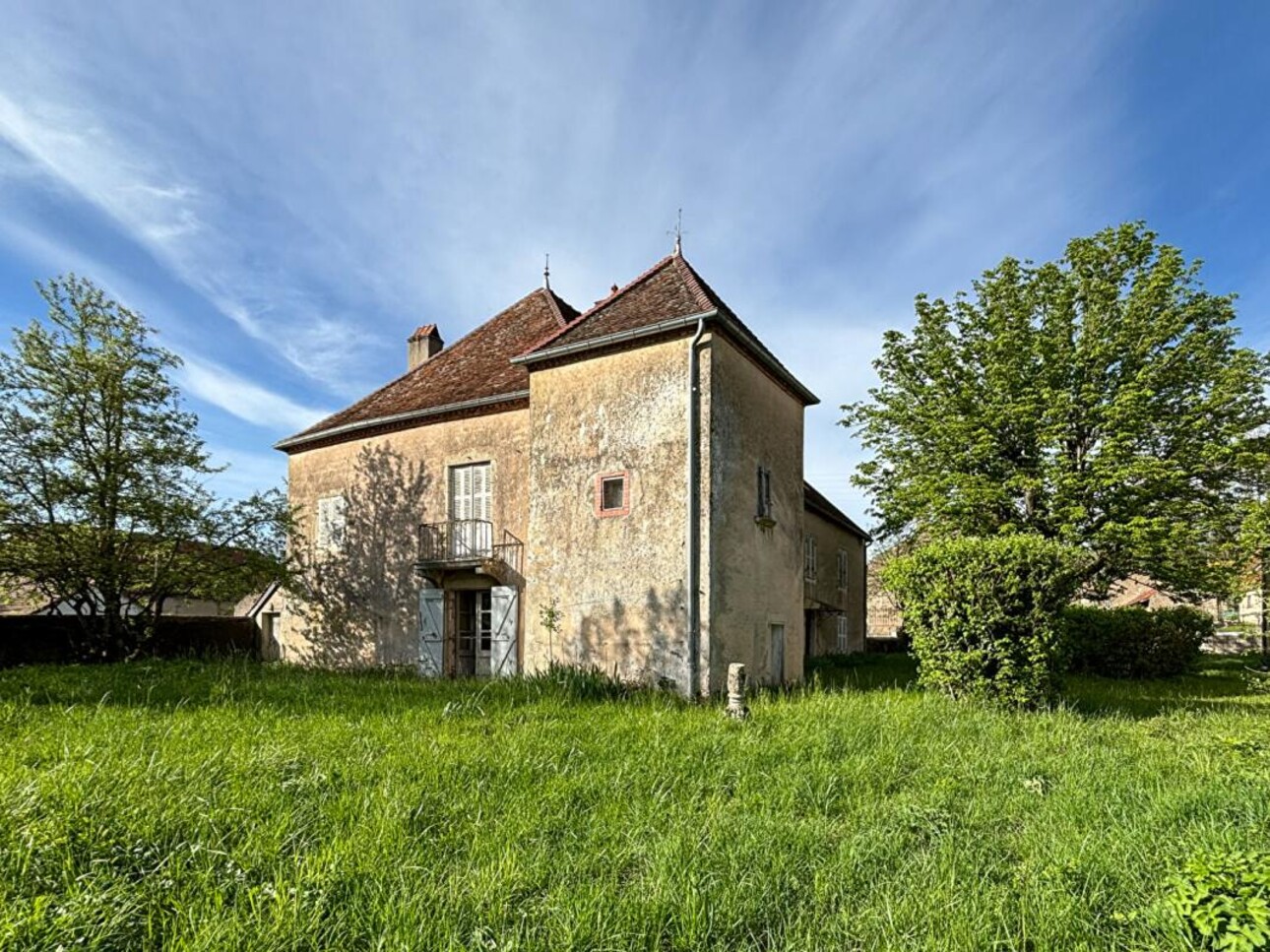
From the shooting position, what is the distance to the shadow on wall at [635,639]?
10.5m

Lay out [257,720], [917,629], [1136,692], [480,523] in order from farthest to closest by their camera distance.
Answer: [480,523] < [1136,692] < [917,629] < [257,720]

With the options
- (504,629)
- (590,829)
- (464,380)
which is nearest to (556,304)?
(464,380)

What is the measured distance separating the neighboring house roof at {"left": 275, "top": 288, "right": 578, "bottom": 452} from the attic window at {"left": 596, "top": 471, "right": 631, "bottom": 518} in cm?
267

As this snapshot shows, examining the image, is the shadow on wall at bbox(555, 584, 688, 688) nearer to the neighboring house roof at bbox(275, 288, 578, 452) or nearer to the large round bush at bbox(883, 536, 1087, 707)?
the large round bush at bbox(883, 536, 1087, 707)

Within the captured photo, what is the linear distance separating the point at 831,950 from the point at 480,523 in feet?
36.7

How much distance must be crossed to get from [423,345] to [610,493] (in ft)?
28.6

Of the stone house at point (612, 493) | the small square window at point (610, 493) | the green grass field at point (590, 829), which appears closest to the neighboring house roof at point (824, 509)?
the stone house at point (612, 493)

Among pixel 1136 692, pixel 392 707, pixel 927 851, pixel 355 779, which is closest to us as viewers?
pixel 927 851

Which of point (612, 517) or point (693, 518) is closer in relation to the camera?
point (693, 518)

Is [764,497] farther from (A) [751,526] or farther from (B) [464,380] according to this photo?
(B) [464,380]

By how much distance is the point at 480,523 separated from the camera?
13383 mm

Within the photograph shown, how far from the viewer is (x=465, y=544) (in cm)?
1349

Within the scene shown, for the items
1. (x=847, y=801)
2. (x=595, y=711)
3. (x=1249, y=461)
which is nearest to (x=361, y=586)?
(x=595, y=711)

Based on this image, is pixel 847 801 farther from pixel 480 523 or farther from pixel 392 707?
pixel 480 523
